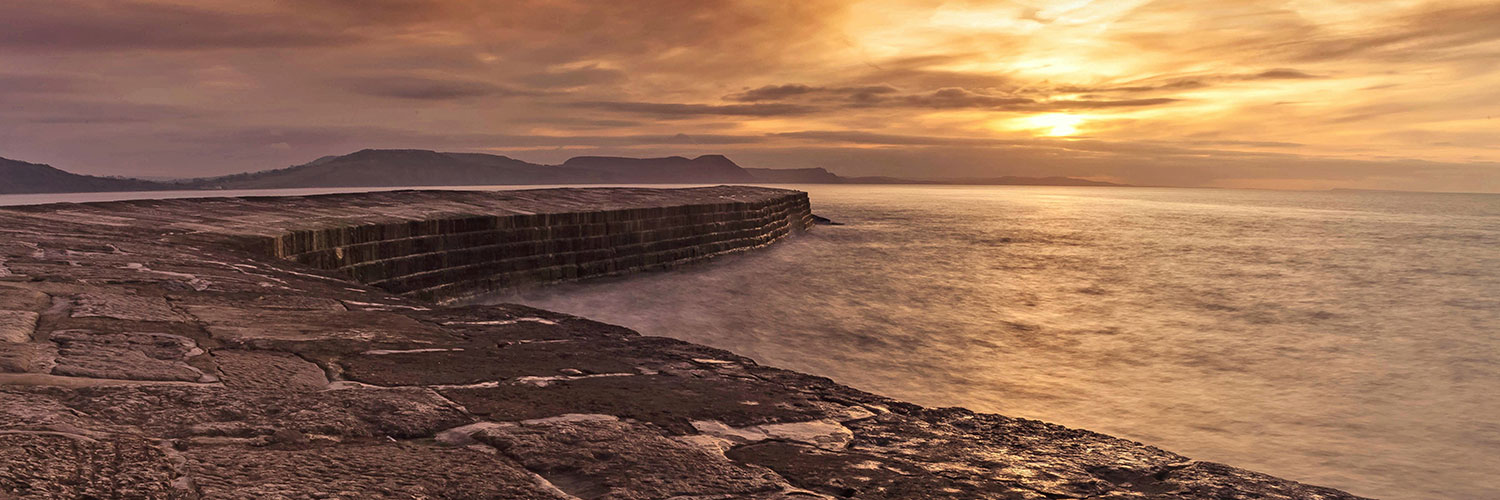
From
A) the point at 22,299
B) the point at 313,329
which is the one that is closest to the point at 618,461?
the point at 313,329

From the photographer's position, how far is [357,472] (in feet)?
5.90

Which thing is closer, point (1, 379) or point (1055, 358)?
point (1, 379)

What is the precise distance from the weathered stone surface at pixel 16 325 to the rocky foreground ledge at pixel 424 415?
0.03 ft

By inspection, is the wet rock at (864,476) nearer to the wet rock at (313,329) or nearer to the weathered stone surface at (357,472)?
the weathered stone surface at (357,472)

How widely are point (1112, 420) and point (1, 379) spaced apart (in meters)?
6.34

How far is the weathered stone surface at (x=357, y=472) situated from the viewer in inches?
65.7

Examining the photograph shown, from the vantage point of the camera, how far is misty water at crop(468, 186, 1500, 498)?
6164mm

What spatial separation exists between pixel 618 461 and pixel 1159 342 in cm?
923

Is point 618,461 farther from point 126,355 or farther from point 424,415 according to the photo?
point 126,355

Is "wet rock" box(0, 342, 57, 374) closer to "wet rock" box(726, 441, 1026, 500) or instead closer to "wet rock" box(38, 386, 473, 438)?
"wet rock" box(38, 386, 473, 438)

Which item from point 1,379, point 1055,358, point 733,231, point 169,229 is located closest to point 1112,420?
point 1055,358

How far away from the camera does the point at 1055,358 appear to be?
884 centimetres

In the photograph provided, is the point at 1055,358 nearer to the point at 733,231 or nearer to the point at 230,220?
the point at 230,220

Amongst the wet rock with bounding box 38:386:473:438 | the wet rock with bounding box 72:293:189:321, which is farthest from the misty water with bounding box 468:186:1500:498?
the wet rock with bounding box 38:386:473:438
